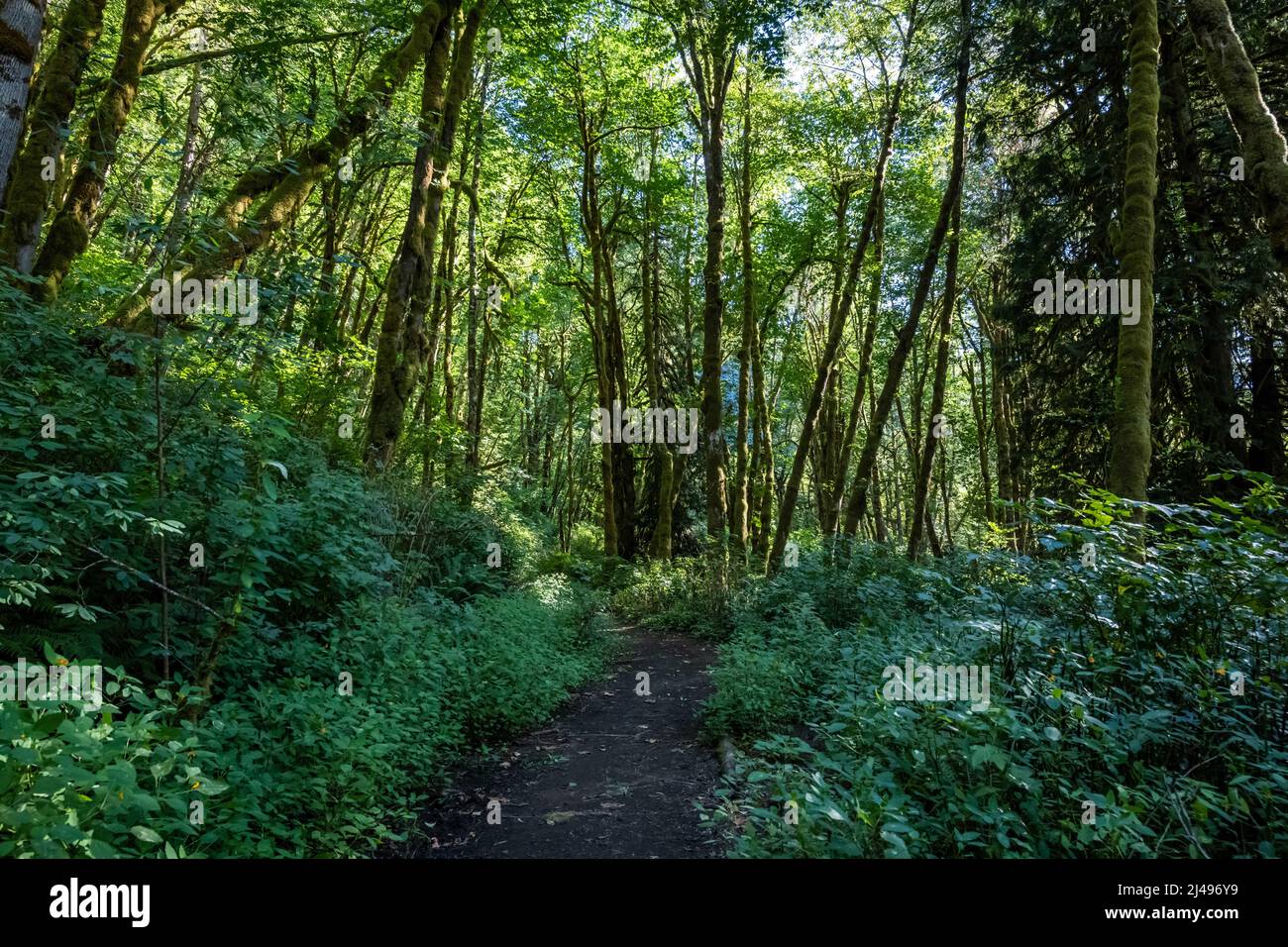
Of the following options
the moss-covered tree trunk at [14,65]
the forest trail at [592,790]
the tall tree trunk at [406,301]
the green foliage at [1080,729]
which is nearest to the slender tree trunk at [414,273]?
the tall tree trunk at [406,301]

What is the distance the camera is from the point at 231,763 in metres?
3.53

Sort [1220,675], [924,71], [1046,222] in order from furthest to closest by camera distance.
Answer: [924,71] → [1046,222] → [1220,675]

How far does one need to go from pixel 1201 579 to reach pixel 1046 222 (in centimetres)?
1050

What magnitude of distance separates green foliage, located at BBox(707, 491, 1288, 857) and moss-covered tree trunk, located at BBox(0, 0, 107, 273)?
8475 millimetres

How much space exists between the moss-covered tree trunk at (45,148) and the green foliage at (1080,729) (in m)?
8.47

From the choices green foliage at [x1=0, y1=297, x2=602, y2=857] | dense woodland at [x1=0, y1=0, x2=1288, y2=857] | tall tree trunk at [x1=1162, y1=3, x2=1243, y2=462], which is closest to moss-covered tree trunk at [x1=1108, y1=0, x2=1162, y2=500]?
dense woodland at [x1=0, y1=0, x2=1288, y2=857]

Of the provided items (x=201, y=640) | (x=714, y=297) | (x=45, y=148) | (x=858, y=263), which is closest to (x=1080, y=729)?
(x=201, y=640)

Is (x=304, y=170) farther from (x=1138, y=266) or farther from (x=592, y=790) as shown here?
(x=1138, y=266)

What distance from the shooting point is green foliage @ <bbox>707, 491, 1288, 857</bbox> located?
2.89 m

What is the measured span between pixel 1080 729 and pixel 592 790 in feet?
12.4

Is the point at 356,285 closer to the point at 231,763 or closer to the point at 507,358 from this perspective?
the point at 507,358

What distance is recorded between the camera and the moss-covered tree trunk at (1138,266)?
6344mm

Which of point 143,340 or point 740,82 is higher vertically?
point 740,82
